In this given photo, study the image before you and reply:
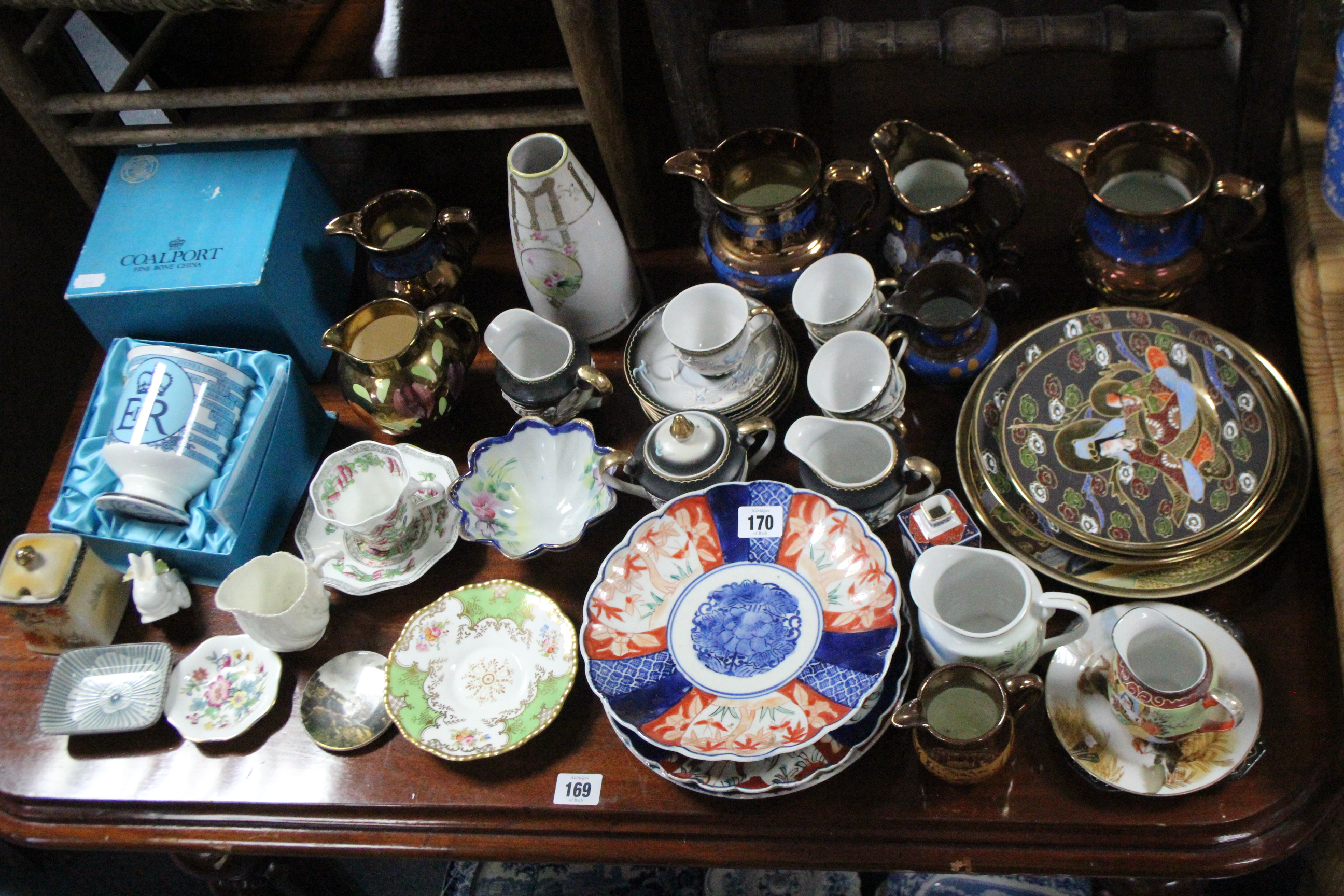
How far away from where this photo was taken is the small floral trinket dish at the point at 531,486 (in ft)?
3.29

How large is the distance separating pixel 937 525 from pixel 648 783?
0.32 metres

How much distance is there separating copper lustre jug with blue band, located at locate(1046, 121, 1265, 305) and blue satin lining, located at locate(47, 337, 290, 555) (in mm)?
781

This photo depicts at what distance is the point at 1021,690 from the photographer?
2.60 feet

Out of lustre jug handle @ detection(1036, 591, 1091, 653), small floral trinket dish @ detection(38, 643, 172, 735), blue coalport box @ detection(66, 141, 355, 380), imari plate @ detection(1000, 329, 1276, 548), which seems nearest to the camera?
lustre jug handle @ detection(1036, 591, 1091, 653)

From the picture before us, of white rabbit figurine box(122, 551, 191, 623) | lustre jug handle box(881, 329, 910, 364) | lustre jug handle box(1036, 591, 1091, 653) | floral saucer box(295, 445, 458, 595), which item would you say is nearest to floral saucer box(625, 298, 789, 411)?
lustre jug handle box(881, 329, 910, 364)

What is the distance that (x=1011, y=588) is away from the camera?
86cm

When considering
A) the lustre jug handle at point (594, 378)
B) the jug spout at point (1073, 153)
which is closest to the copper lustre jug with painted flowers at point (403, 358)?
the lustre jug handle at point (594, 378)

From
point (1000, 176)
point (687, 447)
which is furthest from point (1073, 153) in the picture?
point (687, 447)

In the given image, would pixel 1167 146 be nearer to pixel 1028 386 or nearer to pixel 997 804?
pixel 1028 386

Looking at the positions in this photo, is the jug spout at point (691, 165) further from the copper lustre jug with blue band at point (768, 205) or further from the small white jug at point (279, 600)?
the small white jug at point (279, 600)

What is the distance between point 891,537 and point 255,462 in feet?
1.99

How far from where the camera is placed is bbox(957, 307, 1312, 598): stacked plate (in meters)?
0.87

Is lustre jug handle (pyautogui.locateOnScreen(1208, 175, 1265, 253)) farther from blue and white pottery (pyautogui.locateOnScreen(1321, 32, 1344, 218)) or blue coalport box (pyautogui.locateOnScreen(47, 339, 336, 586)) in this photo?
blue coalport box (pyautogui.locateOnScreen(47, 339, 336, 586))

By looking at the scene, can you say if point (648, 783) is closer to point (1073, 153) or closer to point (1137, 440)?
point (1137, 440)
